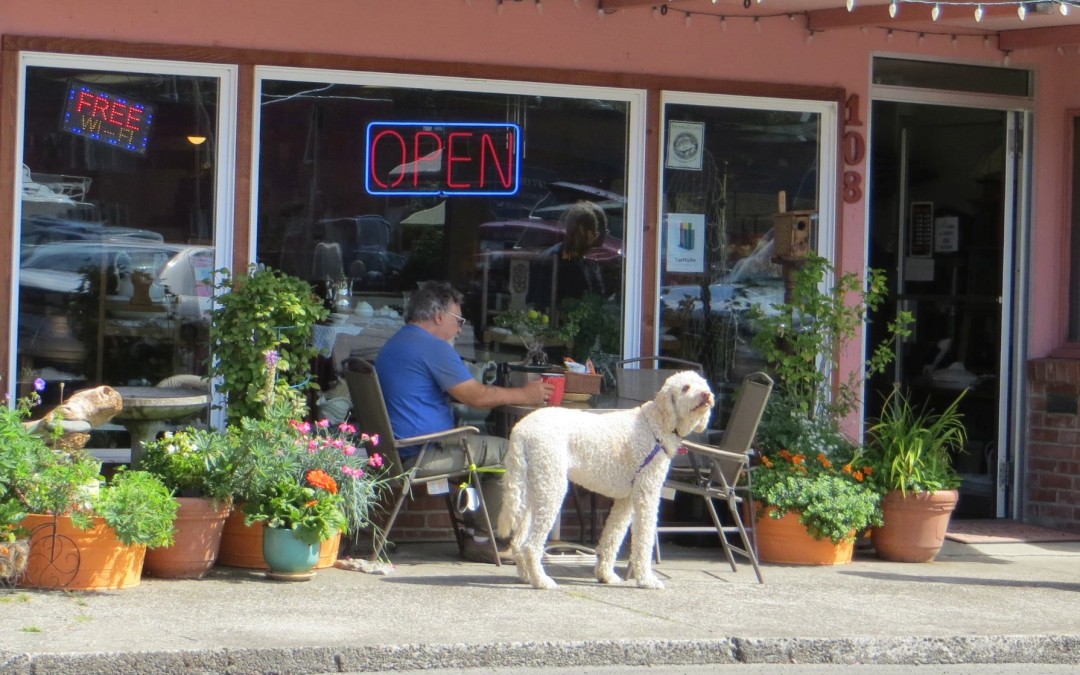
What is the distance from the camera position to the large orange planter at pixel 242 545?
23.5 ft

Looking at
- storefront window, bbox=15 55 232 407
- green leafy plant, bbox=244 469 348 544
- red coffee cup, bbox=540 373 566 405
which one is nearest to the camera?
green leafy plant, bbox=244 469 348 544

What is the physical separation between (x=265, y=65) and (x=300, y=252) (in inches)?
40.9

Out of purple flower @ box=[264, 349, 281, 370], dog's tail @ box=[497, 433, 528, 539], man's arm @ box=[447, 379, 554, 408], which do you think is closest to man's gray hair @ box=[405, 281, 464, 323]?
man's arm @ box=[447, 379, 554, 408]

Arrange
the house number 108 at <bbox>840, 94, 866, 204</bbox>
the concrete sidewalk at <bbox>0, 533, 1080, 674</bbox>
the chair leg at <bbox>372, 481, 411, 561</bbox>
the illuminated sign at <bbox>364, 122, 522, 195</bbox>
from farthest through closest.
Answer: the house number 108 at <bbox>840, 94, 866, 204</bbox>, the illuminated sign at <bbox>364, 122, 522, 195</bbox>, the chair leg at <bbox>372, 481, 411, 561</bbox>, the concrete sidewalk at <bbox>0, 533, 1080, 674</bbox>

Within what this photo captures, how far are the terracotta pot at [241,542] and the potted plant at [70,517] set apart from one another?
643 millimetres

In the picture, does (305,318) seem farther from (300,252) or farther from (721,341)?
(721,341)

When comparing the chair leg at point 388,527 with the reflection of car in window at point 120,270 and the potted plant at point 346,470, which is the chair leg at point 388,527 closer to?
the potted plant at point 346,470

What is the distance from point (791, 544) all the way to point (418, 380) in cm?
226

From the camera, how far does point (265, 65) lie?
8039 millimetres

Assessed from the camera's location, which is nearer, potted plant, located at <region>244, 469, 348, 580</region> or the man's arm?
potted plant, located at <region>244, 469, 348, 580</region>

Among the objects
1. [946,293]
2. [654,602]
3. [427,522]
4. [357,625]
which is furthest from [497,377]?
[946,293]

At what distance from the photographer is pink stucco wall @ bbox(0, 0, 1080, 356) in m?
7.86

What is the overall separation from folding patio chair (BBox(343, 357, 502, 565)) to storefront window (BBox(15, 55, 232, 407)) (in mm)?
1068

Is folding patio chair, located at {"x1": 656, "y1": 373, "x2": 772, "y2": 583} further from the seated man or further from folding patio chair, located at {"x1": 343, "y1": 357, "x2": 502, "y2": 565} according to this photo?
folding patio chair, located at {"x1": 343, "y1": 357, "x2": 502, "y2": 565}
